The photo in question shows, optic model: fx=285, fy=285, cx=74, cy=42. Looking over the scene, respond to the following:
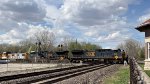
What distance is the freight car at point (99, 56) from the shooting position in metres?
64.1

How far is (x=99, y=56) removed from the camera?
220ft

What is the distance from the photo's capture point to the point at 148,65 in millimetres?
29109

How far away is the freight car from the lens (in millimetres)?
64062

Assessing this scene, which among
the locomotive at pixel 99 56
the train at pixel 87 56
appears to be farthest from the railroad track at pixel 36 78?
the train at pixel 87 56

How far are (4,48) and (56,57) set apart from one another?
123 meters

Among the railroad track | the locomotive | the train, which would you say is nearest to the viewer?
the railroad track

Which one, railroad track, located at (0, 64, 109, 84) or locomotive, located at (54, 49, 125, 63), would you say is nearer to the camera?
railroad track, located at (0, 64, 109, 84)

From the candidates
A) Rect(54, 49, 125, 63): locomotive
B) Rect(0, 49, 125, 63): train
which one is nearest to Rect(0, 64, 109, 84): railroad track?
Rect(54, 49, 125, 63): locomotive

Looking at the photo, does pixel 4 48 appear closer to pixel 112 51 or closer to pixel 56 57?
pixel 56 57

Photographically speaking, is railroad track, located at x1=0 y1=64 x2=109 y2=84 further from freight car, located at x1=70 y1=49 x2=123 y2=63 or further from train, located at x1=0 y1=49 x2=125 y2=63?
train, located at x1=0 y1=49 x2=125 y2=63

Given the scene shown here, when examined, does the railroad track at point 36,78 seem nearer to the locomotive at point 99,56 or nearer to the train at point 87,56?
the locomotive at point 99,56

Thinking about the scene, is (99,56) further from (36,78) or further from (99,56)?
(36,78)

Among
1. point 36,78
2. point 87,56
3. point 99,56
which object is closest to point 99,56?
point 99,56

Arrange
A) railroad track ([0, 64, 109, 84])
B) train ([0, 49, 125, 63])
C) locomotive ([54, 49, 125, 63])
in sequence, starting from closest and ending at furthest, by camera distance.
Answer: railroad track ([0, 64, 109, 84])
locomotive ([54, 49, 125, 63])
train ([0, 49, 125, 63])
